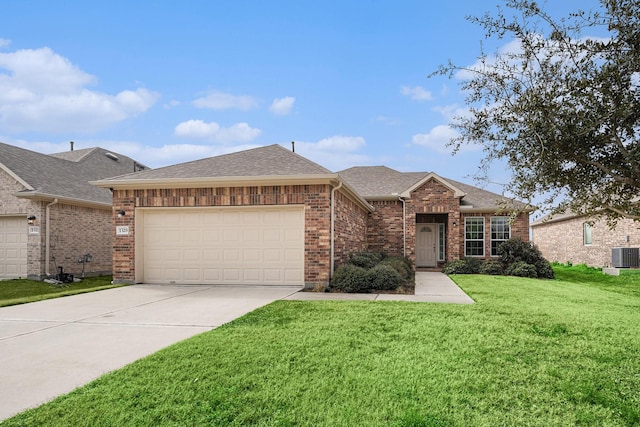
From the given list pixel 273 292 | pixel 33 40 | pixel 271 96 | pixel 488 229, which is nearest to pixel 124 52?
Answer: pixel 33 40

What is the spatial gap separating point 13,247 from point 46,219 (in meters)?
1.82

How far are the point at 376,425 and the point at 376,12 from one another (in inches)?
412

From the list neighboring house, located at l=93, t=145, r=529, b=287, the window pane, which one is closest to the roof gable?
neighboring house, located at l=93, t=145, r=529, b=287

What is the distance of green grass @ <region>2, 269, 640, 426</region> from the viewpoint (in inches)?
135

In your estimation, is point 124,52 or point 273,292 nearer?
point 273,292

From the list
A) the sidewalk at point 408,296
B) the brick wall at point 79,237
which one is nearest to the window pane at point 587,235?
the sidewalk at point 408,296

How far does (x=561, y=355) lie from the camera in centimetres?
512

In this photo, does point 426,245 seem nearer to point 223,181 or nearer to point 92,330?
point 223,181

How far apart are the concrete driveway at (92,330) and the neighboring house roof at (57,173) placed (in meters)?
7.01

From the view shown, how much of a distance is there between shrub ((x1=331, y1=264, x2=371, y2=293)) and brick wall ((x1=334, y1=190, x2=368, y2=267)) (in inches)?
33.9

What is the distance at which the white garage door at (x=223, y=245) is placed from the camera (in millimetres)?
11672

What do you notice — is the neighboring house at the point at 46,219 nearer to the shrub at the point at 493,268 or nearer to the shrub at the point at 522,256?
the shrub at the point at 493,268

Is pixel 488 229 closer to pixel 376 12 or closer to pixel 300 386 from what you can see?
pixel 376 12

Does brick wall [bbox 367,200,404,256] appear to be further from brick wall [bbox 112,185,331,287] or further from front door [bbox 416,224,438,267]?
brick wall [bbox 112,185,331,287]
